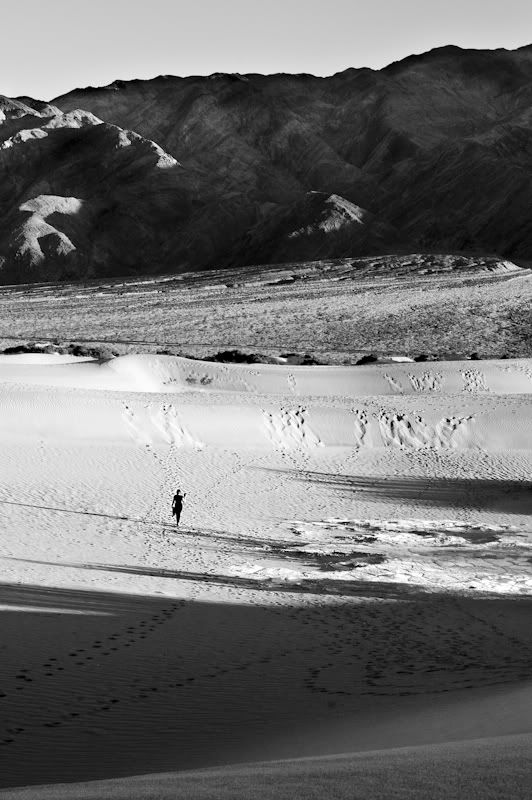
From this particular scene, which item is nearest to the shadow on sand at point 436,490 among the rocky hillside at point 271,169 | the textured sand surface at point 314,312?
the textured sand surface at point 314,312

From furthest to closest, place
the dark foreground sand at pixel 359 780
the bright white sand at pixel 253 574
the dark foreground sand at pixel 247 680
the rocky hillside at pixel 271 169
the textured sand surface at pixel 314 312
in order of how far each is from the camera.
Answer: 1. the rocky hillside at pixel 271 169
2. the textured sand surface at pixel 314 312
3. the bright white sand at pixel 253 574
4. the dark foreground sand at pixel 247 680
5. the dark foreground sand at pixel 359 780

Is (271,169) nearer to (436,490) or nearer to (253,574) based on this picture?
(436,490)

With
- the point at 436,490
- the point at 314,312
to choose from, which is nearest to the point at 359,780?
the point at 436,490

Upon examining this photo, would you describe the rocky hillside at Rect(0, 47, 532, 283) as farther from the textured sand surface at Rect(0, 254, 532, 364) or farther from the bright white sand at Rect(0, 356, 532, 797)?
the bright white sand at Rect(0, 356, 532, 797)

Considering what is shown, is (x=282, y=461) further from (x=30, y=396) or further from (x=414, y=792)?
(x=414, y=792)

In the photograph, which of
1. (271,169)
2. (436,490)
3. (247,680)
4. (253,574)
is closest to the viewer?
(247,680)

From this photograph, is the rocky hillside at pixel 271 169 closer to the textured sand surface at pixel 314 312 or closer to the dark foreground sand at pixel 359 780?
the textured sand surface at pixel 314 312

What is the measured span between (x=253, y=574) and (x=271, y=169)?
12712 centimetres

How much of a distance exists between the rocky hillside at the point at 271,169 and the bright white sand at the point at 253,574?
78331mm

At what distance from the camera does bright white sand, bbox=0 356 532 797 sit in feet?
25.3

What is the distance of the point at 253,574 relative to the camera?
1472cm

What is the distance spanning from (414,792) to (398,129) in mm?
143120

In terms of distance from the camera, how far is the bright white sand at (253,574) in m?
7.71

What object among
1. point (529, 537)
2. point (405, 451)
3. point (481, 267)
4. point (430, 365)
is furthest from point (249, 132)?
point (529, 537)
